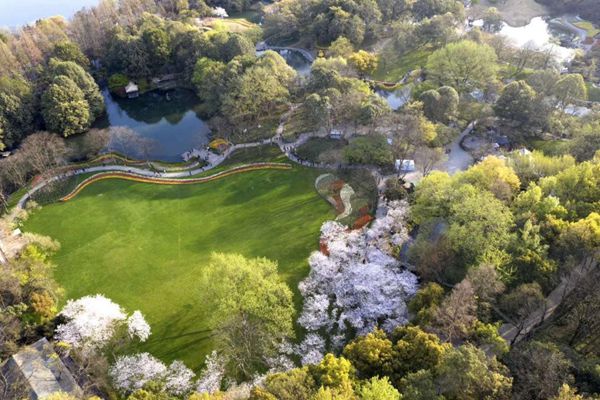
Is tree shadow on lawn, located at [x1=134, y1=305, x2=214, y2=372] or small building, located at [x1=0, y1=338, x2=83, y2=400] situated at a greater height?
small building, located at [x1=0, y1=338, x2=83, y2=400]

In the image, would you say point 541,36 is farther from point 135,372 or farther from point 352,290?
point 135,372

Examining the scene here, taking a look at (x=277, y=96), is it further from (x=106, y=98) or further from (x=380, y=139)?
(x=106, y=98)

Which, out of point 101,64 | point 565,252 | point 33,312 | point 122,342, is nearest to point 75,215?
point 33,312

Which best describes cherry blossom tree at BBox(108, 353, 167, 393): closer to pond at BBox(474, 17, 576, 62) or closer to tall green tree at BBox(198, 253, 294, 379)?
tall green tree at BBox(198, 253, 294, 379)

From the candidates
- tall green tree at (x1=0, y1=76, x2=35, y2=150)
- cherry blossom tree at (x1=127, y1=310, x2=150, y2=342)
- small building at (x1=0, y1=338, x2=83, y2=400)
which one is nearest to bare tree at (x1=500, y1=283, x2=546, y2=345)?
cherry blossom tree at (x1=127, y1=310, x2=150, y2=342)

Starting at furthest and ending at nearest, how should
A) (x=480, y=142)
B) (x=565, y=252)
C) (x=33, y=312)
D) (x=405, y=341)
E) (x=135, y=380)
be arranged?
(x=480, y=142)
(x=33, y=312)
(x=565, y=252)
(x=135, y=380)
(x=405, y=341)

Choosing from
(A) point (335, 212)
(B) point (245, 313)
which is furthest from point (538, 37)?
(B) point (245, 313)
